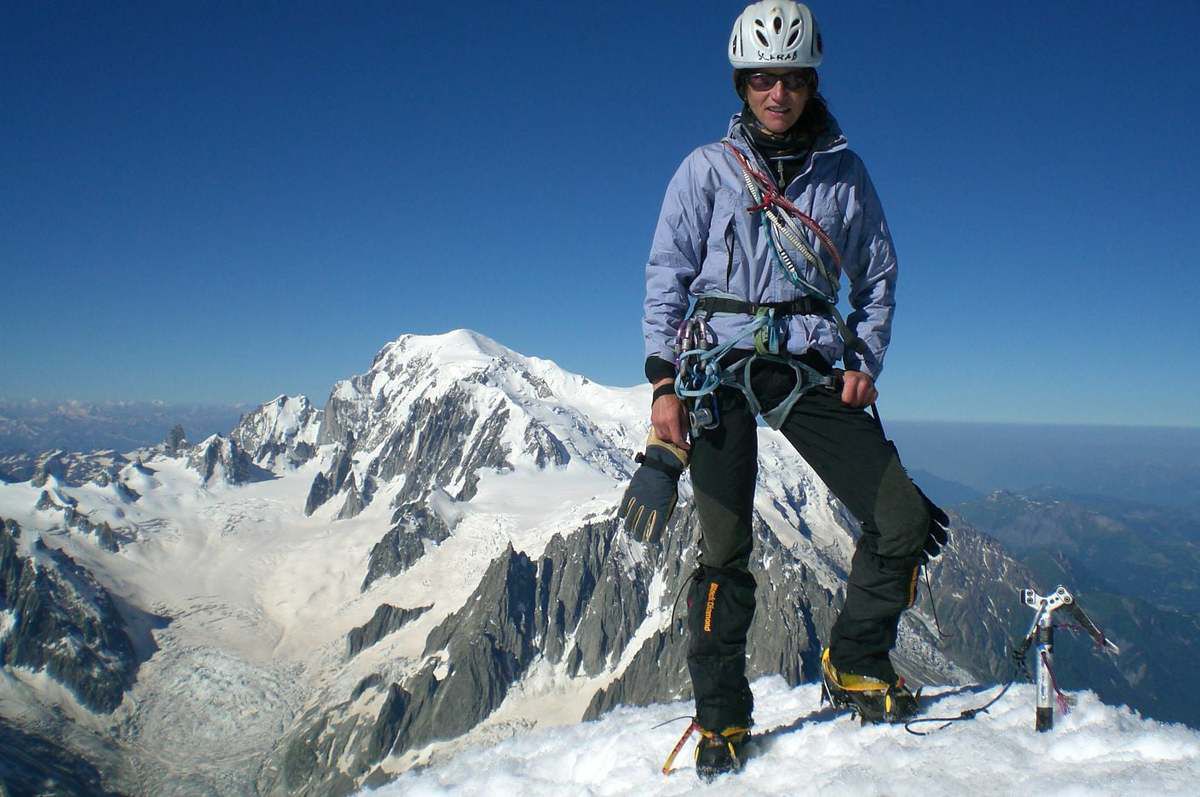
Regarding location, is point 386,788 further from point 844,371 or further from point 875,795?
point 844,371

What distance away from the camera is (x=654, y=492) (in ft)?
19.8

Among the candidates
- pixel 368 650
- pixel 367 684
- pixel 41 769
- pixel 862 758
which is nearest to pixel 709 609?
pixel 862 758

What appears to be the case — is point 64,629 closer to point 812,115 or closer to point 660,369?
point 660,369

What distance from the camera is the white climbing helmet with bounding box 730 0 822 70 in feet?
20.1

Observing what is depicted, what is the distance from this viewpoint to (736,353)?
616 centimetres

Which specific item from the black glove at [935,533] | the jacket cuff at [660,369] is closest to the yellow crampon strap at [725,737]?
the black glove at [935,533]

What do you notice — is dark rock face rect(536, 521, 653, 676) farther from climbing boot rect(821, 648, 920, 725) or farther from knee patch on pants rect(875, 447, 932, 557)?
knee patch on pants rect(875, 447, 932, 557)

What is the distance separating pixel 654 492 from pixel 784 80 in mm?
3950

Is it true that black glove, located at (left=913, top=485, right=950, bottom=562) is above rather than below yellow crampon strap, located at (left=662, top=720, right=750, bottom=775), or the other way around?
above

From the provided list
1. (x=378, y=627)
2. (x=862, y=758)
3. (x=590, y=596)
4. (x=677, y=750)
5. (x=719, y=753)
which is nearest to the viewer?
Answer: (x=862, y=758)

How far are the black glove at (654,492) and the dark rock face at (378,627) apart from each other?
187m

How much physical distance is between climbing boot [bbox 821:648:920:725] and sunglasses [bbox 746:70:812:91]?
5.58 m

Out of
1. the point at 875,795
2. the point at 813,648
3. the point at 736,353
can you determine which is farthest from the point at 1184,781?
the point at 813,648

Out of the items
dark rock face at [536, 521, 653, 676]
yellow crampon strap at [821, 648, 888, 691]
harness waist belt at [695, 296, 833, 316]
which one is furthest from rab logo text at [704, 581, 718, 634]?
dark rock face at [536, 521, 653, 676]
